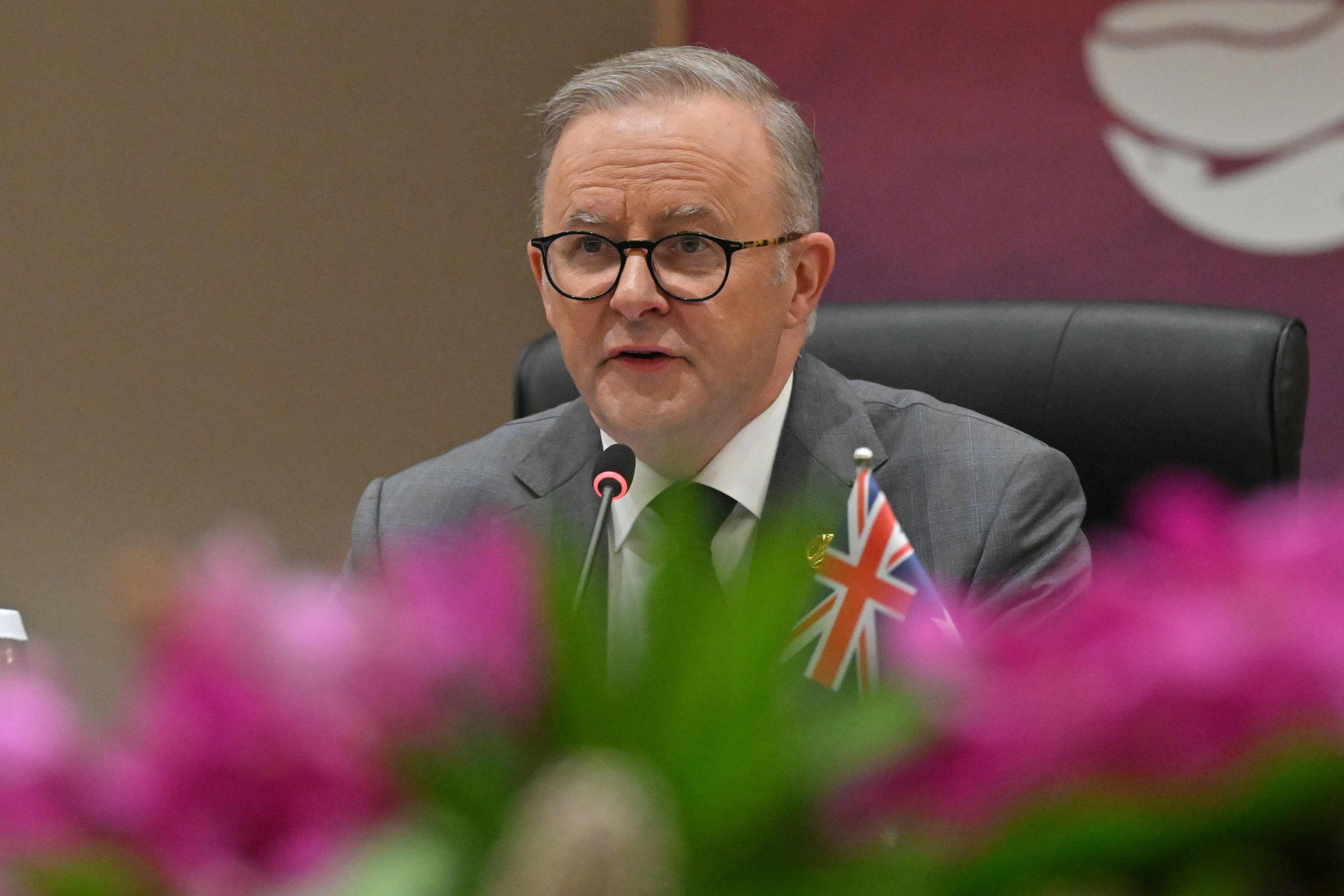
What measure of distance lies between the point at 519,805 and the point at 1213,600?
16 cm

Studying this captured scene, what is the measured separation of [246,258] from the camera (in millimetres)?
2178

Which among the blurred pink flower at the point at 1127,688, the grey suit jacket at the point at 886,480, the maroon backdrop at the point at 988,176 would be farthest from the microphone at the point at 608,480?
the maroon backdrop at the point at 988,176

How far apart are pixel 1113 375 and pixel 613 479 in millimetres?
992

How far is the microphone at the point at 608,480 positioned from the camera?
70cm

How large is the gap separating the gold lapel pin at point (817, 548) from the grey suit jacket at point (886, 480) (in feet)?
3.43

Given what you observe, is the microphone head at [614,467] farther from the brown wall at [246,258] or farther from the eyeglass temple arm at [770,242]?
the brown wall at [246,258]

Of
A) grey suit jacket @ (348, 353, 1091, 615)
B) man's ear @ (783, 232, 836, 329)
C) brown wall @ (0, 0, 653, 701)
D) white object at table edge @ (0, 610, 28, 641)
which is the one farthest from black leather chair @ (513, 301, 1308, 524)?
white object at table edge @ (0, 610, 28, 641)

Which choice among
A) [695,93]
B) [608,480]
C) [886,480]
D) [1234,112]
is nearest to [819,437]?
[886,480]

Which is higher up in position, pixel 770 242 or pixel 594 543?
pixel 770 242

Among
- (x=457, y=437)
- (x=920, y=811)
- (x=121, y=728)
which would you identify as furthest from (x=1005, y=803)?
(x=457, y=437)

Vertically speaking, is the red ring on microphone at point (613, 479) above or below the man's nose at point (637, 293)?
below

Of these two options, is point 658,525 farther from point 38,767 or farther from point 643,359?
point 643,359

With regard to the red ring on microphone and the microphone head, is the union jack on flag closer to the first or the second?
the red ring on microphone

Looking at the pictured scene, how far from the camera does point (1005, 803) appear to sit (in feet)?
0.93
